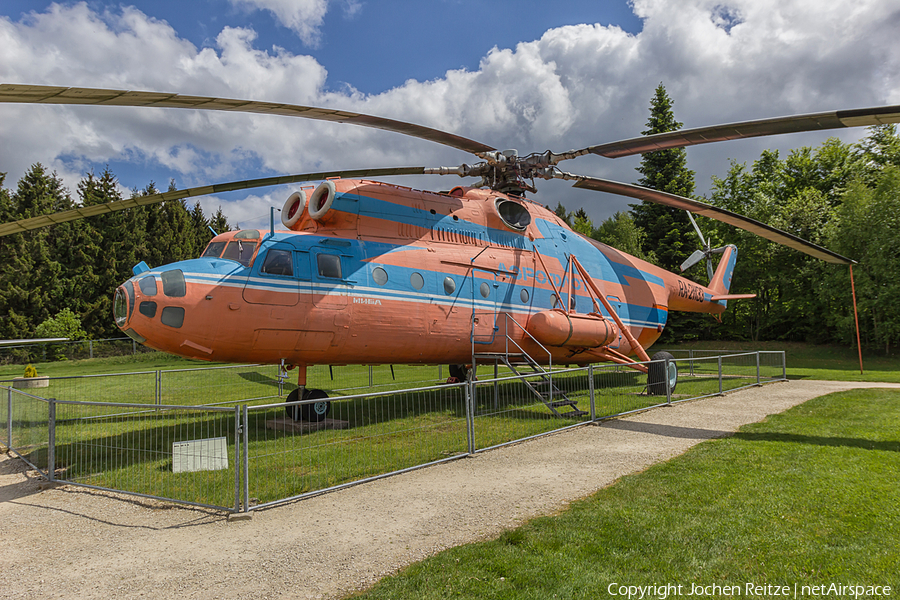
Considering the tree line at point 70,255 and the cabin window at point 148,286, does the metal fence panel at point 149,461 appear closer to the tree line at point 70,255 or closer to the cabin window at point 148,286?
the cabin window at point 148,286

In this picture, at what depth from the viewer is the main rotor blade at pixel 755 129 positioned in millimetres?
7773

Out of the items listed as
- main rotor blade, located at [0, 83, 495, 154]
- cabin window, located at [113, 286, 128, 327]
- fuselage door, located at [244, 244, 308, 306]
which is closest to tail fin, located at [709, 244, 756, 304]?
main rotor blade, located at [0, 83, 495, 154]

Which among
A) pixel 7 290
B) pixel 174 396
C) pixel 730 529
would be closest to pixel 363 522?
pixel 730 529

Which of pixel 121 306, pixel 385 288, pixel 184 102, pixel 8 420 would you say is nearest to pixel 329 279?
pixel 385 288

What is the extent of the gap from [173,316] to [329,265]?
2809 mm

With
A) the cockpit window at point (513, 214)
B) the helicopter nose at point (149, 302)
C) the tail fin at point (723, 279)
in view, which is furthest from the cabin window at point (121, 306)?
the tail fin at point (723, 279)

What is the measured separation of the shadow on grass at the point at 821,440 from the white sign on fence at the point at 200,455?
836 cm

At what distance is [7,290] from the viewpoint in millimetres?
36312

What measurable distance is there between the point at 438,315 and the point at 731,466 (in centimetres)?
613

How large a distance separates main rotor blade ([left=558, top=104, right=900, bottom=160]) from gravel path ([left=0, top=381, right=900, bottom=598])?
5.67 meters

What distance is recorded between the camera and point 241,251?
9.14m

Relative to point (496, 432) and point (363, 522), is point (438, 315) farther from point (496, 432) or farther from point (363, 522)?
point (363, 522)

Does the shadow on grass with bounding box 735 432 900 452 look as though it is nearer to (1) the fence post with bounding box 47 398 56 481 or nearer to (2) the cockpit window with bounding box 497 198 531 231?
(2) the cockpit window with bounding box 497 198 531 231

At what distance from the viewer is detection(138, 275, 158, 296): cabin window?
8062 mm
